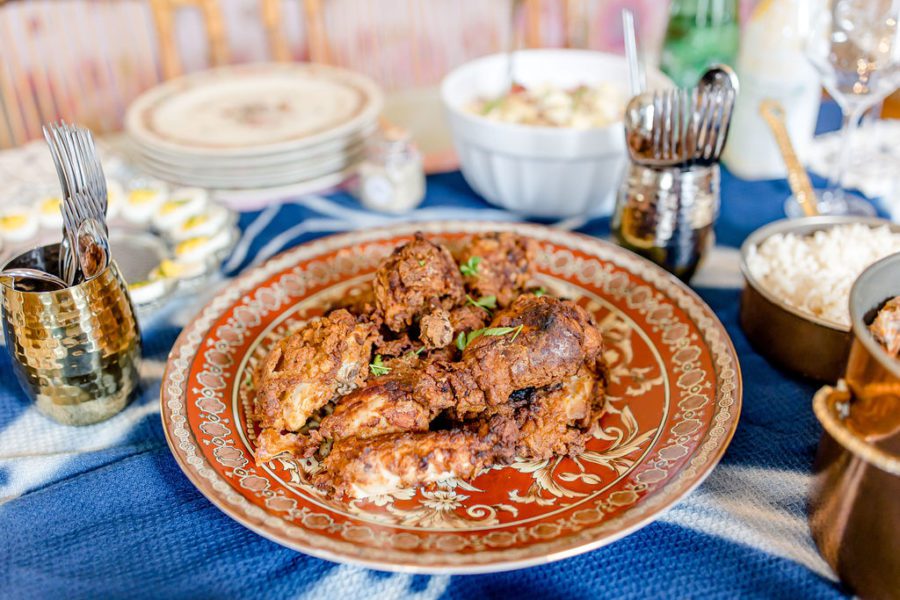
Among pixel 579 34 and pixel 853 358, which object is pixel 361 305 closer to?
pixel 853 358

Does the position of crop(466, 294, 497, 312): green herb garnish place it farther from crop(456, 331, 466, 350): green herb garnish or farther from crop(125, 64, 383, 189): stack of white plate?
crop(125, 64, 383, 189): stack of white plate

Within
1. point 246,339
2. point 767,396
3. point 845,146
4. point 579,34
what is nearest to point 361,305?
point 246,339

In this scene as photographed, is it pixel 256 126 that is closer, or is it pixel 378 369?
pixel 378 369

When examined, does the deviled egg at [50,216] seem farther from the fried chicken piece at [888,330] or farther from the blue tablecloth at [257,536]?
the fried chicken piece at [888,330]

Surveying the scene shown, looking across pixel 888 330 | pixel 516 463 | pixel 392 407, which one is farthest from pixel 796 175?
pixel 392 407

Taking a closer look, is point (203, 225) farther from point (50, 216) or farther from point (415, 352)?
point (415, 352)
